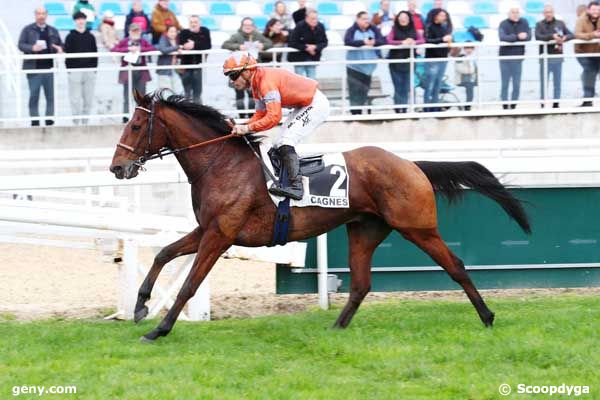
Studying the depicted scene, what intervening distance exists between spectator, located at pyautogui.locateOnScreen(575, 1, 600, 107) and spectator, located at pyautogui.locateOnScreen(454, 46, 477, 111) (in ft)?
4.37

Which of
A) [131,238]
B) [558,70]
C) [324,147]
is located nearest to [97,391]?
[131,238]

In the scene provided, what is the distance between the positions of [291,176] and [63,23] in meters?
11.3

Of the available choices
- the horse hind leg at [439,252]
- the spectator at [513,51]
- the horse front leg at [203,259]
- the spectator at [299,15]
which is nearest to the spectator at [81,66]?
the spectator at [299,15]

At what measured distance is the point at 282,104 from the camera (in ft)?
25.5

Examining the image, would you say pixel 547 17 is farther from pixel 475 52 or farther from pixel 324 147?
pixel 324 147

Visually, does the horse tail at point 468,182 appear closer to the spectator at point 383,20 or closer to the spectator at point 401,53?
the spectator at point 401,53

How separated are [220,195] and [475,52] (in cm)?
784

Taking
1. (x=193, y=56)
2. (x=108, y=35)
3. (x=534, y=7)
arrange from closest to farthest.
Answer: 1. (x=193, y=56)
2. (x=108, y=35)
3. (x=534, y=7)

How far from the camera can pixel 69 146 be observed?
47.3ft

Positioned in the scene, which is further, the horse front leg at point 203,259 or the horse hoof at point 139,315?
the horse hoof at point 139,315

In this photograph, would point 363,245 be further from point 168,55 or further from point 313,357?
point 168,55

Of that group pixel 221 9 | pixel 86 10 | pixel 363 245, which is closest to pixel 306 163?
pixel 363 245

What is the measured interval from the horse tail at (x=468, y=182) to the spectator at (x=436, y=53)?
6.16m

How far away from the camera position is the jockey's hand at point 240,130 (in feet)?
25.0
